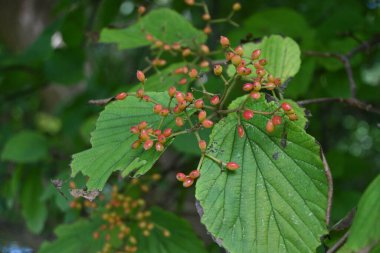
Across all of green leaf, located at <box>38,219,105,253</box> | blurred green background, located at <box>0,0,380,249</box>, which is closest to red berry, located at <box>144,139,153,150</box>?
blurred green background, located at <box>0,0,380,249</box>

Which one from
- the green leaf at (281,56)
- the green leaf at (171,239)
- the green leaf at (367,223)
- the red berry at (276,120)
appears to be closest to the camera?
the green leaf at (367,223)

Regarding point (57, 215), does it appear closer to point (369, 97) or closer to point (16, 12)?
point (16, 12)

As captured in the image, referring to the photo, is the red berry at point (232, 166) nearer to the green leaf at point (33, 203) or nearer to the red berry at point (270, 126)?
the red berry at point (270, 126)

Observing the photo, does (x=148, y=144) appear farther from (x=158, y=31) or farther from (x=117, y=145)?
(x=158, y=31)

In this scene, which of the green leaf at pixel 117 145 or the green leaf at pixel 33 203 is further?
the green leaf at pixel 33 203

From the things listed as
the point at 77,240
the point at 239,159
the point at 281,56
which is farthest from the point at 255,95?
the point at 77,240

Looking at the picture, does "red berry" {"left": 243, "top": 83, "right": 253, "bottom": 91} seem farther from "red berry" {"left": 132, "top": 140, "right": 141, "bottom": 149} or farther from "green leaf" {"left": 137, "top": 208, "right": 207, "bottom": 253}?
"green leaf" {"left": 137, "top": 208, "right": 207, "bottom": 253}

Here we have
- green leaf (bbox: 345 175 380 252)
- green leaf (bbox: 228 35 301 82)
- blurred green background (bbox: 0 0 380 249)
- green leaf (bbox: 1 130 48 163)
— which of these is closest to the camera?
green leaf (bbox: 345 175 380 252)

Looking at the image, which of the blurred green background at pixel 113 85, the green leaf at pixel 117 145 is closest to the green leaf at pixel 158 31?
the blurred green background at pixel 113 85
